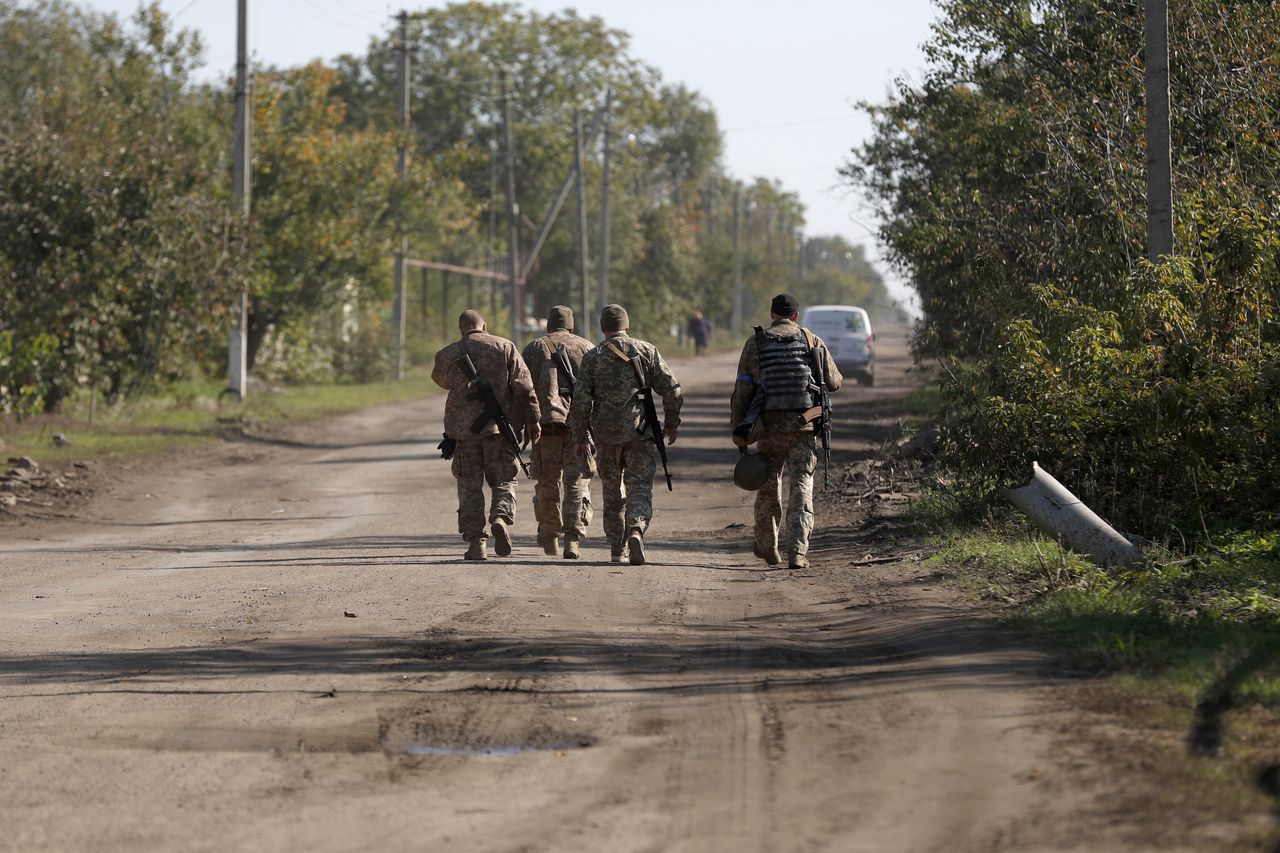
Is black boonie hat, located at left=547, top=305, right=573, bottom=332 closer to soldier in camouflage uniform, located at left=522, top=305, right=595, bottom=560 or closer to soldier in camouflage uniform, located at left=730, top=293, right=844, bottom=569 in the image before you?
soldier in camouflage uniform, located at left=522, top=305, right=595, bottom=560

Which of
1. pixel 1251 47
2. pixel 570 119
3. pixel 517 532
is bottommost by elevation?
pixel 517 532

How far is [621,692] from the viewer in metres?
A: 7.20

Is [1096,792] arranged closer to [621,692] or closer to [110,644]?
[621,692]

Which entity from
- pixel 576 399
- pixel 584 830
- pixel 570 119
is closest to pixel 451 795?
pixel 584 830

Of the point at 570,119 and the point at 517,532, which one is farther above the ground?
the point at 570,119

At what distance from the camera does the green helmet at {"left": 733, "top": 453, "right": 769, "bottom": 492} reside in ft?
37.6

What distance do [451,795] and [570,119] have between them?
6044 cm

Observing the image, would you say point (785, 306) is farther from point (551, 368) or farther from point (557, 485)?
point (557, 485)

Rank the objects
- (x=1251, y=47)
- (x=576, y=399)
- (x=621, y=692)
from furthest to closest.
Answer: (x=1251, y=47)
(x=576, y=399)
(x=621, y=692)

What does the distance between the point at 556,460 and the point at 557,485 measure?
190mm

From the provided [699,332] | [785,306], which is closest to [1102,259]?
[785,306]

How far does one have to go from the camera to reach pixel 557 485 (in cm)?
1270

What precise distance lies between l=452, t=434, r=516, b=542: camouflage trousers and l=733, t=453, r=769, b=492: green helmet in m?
1.88

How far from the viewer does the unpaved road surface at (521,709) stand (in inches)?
208
